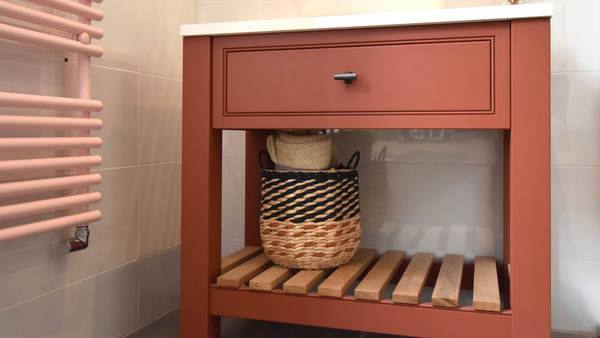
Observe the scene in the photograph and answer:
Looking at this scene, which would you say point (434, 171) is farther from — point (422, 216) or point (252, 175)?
point (252, 175)

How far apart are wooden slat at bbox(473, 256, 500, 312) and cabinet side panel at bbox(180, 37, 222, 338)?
0.58 m

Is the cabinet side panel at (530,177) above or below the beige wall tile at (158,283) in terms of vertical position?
above

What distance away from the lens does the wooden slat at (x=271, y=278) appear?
105 cm

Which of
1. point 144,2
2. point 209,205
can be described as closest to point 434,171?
point 209,205

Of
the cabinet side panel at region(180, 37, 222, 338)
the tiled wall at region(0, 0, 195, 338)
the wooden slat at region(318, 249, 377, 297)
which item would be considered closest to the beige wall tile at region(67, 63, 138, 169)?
the tiled wall at region(0, 0, 195, 338)

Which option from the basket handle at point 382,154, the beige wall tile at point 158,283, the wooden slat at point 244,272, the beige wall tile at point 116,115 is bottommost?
the beige wall tile at point 158,283

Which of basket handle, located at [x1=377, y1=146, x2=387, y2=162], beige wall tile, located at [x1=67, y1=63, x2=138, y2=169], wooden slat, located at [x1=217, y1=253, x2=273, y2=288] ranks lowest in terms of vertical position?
wooden slat, located at [x1=217, y1=253, x2=273, y2=288]

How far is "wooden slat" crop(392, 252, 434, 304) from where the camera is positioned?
96cm

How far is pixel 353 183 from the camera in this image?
1.24 metres

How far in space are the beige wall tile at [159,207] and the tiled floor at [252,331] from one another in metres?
0.20

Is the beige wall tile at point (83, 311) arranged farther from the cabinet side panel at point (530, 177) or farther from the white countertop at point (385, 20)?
the cabinet side panel at point (530, 177)

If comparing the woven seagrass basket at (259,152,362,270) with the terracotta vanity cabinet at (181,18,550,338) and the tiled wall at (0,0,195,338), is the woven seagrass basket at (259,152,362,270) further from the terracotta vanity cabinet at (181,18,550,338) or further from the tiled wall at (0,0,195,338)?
the tiled wall at (0,0,195,338)

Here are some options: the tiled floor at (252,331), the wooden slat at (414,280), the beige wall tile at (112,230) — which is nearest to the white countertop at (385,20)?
the beige wall tile at (112,230)

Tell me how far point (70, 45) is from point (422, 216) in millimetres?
1039
